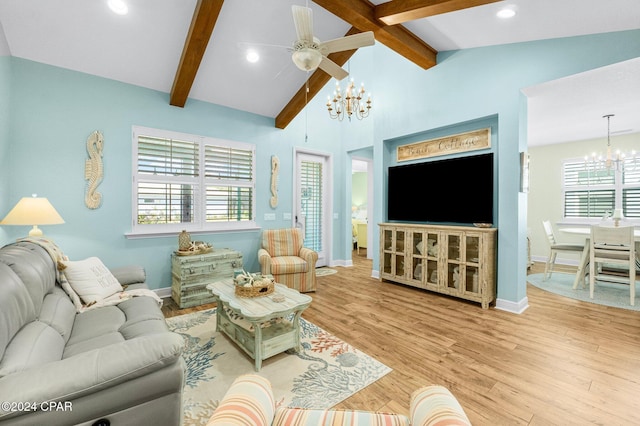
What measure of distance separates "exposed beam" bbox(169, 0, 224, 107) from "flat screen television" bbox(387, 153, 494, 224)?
3200 millimetres

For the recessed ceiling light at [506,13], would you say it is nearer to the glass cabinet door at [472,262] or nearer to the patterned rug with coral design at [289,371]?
the glass cabinet door at [472,262]

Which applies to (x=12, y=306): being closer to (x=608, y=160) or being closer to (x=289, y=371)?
(x=289, y=371)

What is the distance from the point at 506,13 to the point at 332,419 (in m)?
3.66

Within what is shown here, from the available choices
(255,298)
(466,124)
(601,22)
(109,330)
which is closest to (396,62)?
(466,124)

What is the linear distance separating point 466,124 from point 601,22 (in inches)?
59.2

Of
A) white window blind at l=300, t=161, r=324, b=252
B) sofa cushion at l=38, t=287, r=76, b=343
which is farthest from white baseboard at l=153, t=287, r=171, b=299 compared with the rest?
white window blind at l=300, t=161, r=324, b=252

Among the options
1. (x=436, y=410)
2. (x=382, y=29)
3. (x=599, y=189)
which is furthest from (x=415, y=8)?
(x=599, y=189)

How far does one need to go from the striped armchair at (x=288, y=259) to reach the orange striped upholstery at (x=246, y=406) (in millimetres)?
2821

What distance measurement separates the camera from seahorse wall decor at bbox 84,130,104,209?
325 centimetres

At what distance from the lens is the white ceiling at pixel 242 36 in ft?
8.53

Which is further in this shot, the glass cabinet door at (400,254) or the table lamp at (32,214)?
the glass cabinet door at (400,254)

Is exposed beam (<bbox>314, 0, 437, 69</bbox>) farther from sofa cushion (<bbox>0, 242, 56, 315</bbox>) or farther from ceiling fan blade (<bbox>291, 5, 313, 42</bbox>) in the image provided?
sofa cushion (<bbox>0, 242, 56, 315</bbox>)

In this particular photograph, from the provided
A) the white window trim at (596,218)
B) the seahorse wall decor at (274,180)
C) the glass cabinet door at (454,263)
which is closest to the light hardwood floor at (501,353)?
the glass cabinet door at (454,263)

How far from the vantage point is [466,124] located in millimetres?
3852
